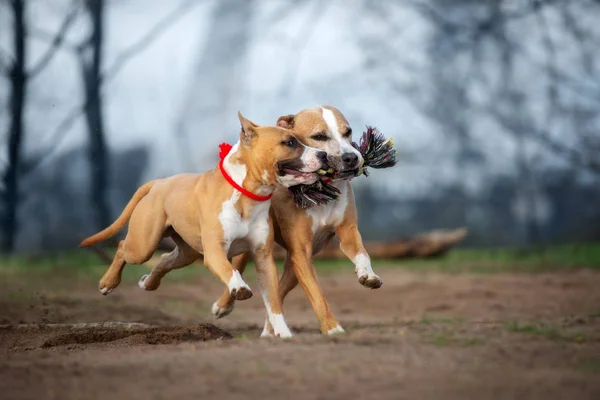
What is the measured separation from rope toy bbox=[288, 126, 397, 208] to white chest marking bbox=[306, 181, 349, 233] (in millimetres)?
107

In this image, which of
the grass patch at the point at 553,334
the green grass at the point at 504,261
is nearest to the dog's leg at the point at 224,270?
the grass patch at the point at 553,334

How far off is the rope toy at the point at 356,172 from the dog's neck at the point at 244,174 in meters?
0.22

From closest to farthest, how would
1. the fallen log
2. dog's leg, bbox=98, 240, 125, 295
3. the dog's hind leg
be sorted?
1. the dog's hind leg
2. dog's leg, bbox=98, 240, 125, 295
3. the fallen log

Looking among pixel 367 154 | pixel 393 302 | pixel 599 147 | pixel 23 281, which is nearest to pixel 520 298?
pixel 393 302

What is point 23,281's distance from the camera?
11.6 meters

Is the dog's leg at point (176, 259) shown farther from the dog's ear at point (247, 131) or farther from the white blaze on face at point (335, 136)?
the white blaze on face at point (335, 136)

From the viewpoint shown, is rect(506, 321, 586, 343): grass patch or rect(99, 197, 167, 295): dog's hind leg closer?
rect(506, 321, 586, 343): grass patch

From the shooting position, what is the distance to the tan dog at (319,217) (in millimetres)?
6098

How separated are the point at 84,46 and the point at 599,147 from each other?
988 centimetres

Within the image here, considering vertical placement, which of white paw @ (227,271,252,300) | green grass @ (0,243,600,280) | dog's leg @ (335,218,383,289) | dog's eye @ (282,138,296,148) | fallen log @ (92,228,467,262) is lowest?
green grass @ (0,243,600,280)

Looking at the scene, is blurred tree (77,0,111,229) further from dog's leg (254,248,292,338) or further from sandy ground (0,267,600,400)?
dog's leg (254,248,292,338)

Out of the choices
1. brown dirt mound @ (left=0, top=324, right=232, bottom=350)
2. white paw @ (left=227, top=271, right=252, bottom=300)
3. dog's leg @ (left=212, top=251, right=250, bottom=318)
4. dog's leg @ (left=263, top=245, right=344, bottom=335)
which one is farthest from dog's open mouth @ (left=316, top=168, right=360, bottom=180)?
brown dirt mound @ (left=0, top=324, right=232, bottom=350)

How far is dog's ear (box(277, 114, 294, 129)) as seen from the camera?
6426 millimetres

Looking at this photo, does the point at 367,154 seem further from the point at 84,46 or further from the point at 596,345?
the point at 84,46
